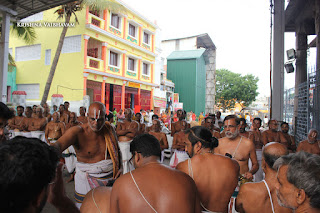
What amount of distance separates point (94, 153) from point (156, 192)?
209cm

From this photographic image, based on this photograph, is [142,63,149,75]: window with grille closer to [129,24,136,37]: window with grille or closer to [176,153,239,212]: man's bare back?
[129,24,136,37]: window with grille

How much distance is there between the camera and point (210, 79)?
39.9 metres

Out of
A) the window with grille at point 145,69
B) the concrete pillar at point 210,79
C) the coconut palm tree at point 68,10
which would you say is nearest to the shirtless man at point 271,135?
the coconut palm tree at point 68,10

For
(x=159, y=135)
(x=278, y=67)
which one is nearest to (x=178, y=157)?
(x=159, y=135)

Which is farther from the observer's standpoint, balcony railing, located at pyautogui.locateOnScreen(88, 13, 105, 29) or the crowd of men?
balcony railing, located at pyautogui.locateOnScreen(88, 13, 105, 29)

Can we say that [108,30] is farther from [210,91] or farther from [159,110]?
[210,91]

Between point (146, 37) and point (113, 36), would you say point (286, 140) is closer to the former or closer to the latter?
point (113, 36)

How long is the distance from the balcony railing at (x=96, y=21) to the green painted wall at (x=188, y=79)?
728 inches

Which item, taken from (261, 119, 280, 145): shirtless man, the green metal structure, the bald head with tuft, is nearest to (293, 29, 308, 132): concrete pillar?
(261, 119, 280, 145): shirtless man

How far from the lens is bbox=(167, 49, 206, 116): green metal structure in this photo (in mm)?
35188

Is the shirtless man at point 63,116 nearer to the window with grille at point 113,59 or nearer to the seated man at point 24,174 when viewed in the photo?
the seated man at point 24,174

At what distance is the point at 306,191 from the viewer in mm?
1469

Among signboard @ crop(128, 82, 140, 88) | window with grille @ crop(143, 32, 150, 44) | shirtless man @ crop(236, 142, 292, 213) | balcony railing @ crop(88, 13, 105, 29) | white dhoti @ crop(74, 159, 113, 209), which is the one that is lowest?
white dhoti @ crop(74, 159, 113, 209)

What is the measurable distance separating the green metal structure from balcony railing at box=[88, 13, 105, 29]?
1798 centimetres
